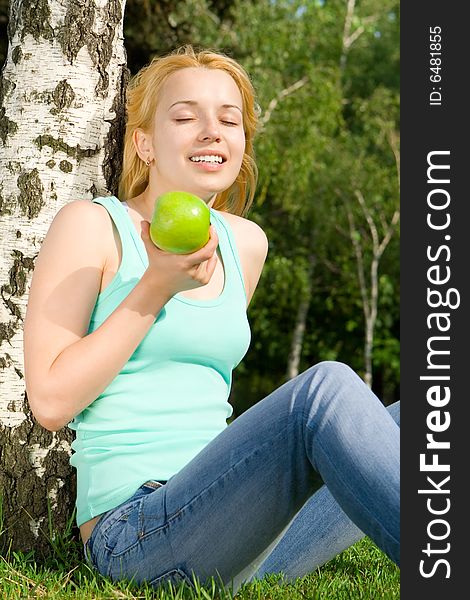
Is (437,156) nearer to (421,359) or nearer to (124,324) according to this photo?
(421,359)

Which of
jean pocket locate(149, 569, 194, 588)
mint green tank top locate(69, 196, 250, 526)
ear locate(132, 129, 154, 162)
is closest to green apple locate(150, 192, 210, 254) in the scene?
mint green tank top locate(69, 196, 250, 526)

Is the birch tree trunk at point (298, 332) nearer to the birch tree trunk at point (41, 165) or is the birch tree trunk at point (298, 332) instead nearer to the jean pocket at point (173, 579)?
the birch tree trunk at point (41, 165)

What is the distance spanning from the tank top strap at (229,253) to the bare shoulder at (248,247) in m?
0.05

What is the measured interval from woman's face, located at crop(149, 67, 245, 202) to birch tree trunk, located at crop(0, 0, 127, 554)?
1.15 ft

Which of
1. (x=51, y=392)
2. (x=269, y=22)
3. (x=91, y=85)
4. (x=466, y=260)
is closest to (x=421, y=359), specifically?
(x=466, y=260)

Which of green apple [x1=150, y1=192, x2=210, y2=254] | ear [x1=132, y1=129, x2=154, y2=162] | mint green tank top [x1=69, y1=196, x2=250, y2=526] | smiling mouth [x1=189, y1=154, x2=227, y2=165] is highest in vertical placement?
ear [x1=132, y1=129, x2=154, y2=162]

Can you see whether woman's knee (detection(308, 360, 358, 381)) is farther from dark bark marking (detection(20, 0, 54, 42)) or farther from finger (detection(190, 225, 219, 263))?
dark bark marking (detection(20, 0, 54, 42))

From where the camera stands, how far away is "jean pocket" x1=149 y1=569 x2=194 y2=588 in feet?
7.42

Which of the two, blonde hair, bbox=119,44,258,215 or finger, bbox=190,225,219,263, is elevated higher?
blonde hair, bbox=119,44,258,215

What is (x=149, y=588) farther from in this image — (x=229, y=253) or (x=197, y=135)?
(x=197, y=135)

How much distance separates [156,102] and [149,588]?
1.40m

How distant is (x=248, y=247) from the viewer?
9.64 ft

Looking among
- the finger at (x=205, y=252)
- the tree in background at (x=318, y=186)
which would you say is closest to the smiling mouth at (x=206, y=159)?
the finger at (x=205, y=252)

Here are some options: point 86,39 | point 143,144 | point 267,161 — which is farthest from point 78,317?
point 267,161
